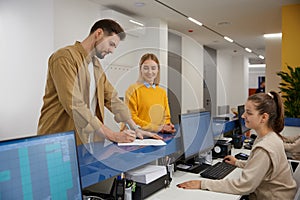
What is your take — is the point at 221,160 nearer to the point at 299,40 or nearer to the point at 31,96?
the point at 31,96

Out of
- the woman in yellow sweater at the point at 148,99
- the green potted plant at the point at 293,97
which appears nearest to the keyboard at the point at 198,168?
the woman in yellow sweater at the point at 148,99

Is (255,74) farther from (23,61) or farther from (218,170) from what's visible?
(218,170)

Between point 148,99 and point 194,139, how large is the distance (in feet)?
2.66

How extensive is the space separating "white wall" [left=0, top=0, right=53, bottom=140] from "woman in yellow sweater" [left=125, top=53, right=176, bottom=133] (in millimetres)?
1457

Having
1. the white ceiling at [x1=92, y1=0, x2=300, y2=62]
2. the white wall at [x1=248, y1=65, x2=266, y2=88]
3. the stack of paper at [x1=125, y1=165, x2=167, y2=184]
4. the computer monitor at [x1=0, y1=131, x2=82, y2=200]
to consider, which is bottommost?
the stack of paper at [x1=125, y1=165, x2=167, y2=184]

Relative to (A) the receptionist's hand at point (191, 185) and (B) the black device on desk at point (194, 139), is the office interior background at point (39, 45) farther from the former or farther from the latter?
(A) the receptionist's hand at point (191, 185)

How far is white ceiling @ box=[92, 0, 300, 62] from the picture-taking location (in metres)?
4.32

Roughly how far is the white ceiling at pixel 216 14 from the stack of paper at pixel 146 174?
317cm

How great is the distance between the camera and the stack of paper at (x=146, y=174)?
1441mm

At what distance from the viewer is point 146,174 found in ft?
4.76

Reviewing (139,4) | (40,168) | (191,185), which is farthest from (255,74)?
(40,168)

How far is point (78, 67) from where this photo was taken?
1592mm

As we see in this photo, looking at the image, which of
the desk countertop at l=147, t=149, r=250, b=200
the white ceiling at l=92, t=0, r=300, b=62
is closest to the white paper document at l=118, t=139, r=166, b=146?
the desk countertop at l=147, t=149, r=250, b=200

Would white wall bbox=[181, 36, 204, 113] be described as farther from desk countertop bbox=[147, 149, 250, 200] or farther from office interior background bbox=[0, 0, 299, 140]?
desk countertop bbox=[147, 149, 250, 200]
